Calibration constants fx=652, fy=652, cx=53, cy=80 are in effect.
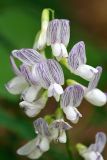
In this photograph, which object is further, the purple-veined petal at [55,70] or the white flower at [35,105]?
the white flower at [35,105]

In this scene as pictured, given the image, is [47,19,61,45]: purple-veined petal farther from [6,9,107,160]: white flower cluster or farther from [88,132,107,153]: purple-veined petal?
[88,132,107,153]: purple-veined petal

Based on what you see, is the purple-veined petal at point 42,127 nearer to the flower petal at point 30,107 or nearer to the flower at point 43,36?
the flower petal at point 30,107

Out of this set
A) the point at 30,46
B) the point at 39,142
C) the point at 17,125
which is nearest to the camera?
the point at 39,142

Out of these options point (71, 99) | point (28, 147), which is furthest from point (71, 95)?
point (28, 147)

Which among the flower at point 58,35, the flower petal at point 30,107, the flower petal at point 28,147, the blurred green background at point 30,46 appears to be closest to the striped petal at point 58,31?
the flower at point 58,35

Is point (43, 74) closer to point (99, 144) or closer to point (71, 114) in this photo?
point (71, 114)

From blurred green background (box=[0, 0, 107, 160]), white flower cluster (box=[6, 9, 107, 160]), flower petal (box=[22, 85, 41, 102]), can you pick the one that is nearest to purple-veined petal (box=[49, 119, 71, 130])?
white flower cluster (box=[6, 9, 107, 160])
